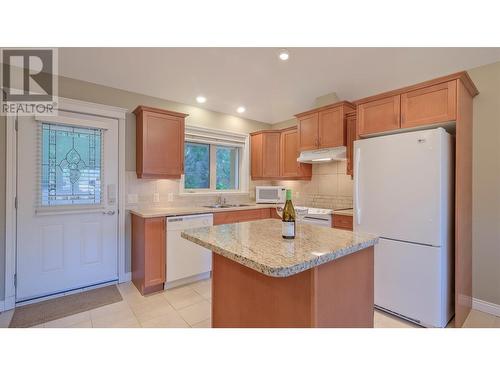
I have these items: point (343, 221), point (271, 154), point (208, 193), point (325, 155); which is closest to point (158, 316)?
point (208, 193)

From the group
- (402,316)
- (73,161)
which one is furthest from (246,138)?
(402,316)

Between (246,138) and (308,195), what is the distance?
4.87 feet

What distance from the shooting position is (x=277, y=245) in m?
1.30

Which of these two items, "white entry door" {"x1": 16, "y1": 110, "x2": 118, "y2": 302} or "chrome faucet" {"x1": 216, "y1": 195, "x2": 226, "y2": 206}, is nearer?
"white entry door" {"x1": 16, "y1": 110, "x2": 118, "y2": 302}

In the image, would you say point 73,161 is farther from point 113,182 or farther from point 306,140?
point 306,140

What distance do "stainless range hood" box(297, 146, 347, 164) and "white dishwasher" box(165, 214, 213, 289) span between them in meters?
1.57

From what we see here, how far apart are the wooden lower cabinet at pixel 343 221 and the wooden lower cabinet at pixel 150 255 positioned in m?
2.01

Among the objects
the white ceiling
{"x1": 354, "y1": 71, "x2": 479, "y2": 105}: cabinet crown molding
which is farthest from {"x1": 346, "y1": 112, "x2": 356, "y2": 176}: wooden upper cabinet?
{"x1": 354, "y1": 71, "x2": 479, "y2": 105}: cabinet crown molding

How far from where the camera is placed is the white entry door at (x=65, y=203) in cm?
250

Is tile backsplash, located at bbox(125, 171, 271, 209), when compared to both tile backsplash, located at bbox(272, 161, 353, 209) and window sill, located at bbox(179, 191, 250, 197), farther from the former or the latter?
tile backsplash, located at bbox(272, 161, 353, 209)

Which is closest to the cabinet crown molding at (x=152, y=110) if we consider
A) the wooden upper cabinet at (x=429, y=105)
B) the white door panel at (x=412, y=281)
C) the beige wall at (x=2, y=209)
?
the beige wall at (x=2, y=209)

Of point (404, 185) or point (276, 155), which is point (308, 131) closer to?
point (276, 155)

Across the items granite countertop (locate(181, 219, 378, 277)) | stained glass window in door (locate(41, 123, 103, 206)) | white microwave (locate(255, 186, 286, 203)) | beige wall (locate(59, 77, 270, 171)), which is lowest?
granite countertop (locate(181, 219, 378, 277))

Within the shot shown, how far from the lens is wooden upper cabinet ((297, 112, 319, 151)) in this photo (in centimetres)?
341
